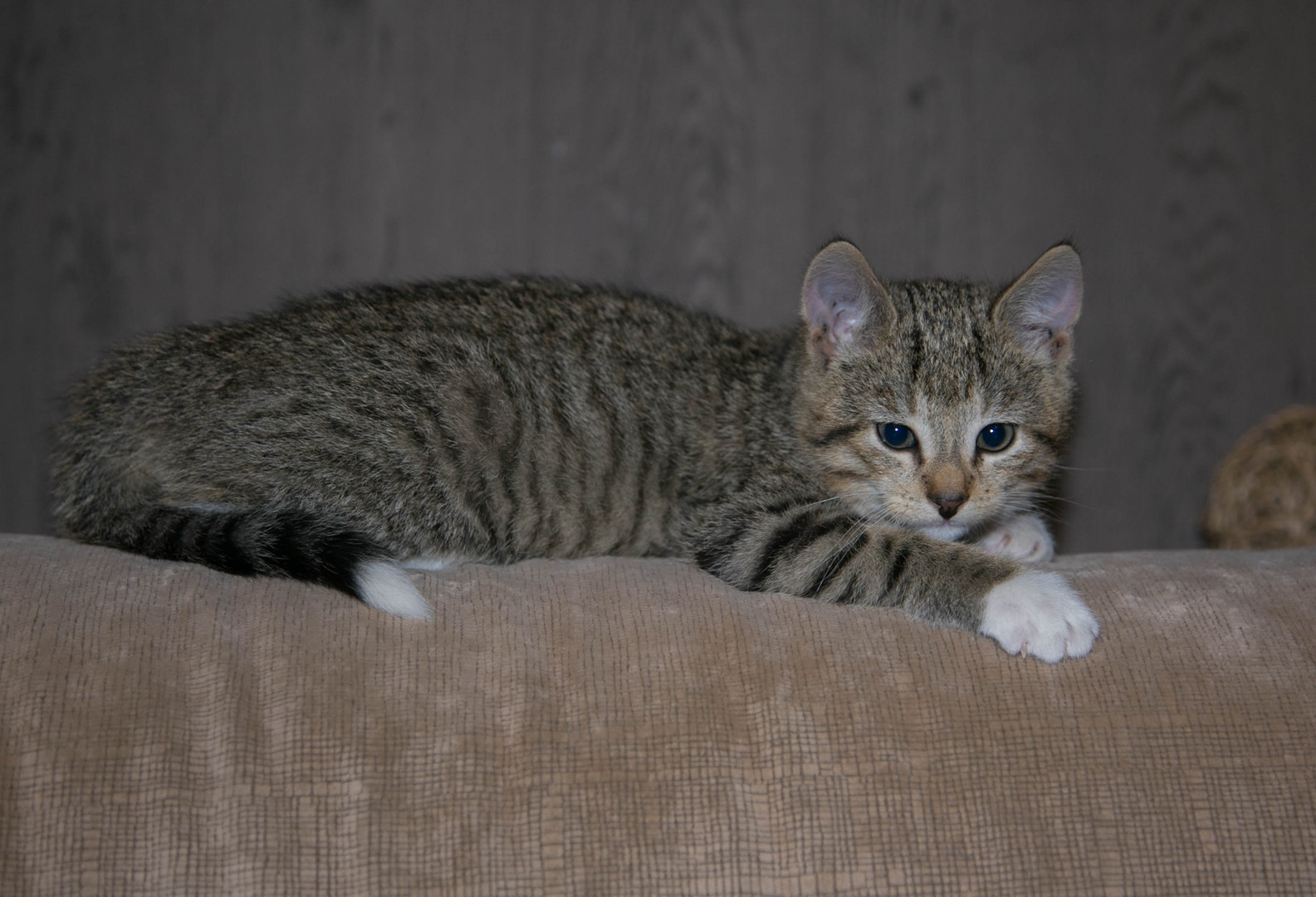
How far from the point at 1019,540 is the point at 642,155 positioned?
1886mm

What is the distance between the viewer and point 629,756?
146 centimetres

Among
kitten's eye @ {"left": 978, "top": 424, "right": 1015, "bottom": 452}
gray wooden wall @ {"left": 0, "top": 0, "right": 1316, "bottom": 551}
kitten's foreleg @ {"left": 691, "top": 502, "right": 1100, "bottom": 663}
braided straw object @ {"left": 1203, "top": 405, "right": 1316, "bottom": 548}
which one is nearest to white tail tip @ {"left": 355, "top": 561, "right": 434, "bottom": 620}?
kitten's foreleg @ {"left": 691, "top": 502, "right": 1100, "bottom": 663}

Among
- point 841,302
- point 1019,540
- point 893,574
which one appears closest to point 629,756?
point 893,574

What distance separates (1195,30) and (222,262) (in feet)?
11.9

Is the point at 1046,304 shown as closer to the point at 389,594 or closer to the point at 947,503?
the point at 947,503

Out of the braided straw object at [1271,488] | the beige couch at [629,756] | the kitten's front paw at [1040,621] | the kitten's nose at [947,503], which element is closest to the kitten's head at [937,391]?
the kitten's nose at [947,503]

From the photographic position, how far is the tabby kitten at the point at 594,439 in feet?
6.57

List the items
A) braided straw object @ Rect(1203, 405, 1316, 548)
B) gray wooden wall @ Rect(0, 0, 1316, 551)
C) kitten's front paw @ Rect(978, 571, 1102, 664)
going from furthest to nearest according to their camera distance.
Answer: gray wooden wall @ Rect(0, 0, 1316, 551) → braided straw object @ Rect(1203, 405, 1316, 548) → kitten's front paw @ Rect(978, 571, 1102, 664)

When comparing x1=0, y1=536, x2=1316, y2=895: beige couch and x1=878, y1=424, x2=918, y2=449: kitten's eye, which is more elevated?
x1=878, y1=424, x2=918, y2=449: kitten's eye

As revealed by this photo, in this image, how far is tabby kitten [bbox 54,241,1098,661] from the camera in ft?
6.57

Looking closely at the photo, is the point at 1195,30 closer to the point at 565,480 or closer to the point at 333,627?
the point at 565,480

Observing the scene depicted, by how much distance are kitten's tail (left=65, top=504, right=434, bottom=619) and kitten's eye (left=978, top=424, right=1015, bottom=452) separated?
1277mm

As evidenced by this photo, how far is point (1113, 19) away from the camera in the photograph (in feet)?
11.1

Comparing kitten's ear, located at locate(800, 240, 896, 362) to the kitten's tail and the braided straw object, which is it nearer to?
the kitten's tail
